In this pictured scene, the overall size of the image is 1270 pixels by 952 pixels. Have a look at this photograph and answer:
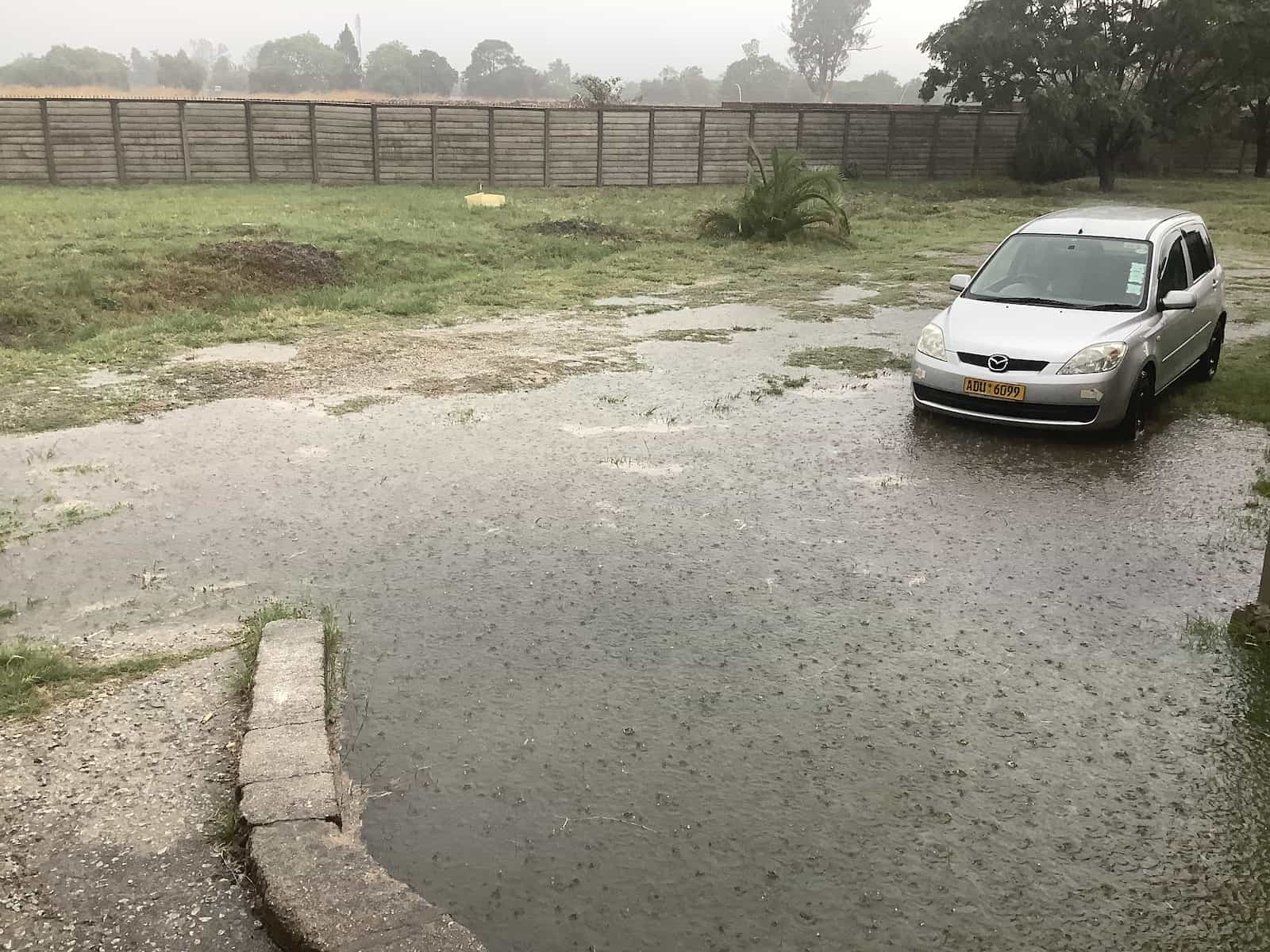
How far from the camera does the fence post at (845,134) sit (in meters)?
32.8

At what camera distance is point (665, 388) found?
9.99m

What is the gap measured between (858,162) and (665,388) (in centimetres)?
2579

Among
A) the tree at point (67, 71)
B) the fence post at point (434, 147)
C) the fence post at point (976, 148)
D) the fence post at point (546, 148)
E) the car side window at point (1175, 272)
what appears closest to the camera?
the car side window at point (1175, 272)

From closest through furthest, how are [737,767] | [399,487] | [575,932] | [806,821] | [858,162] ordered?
[575,932] → [806,821] → [737,767] → [399,487] → [858,162]

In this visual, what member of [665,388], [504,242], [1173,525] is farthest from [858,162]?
[1173,525]

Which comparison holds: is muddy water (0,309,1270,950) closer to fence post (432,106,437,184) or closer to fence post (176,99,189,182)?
fence post (176,99,189,182)

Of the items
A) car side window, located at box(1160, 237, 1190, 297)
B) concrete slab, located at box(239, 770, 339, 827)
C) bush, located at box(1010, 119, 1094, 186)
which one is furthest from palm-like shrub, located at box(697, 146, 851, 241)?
concrete slab, located at box(239, 770, 339, 827)

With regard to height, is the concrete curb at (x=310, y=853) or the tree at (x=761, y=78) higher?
the tree at (x=761, y=78)

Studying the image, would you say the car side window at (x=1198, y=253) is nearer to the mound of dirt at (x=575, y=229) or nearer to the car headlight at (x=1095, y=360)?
the car headlight at (x=1095, y=360)

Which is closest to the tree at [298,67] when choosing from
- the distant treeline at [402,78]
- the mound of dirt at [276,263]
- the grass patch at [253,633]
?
the distant treeline at [402,78]

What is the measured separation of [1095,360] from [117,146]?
24.5 meters

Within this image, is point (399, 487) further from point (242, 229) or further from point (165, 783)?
point (242, 229)

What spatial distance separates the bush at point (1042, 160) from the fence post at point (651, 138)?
10.4m

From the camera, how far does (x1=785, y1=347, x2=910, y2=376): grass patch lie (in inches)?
431
